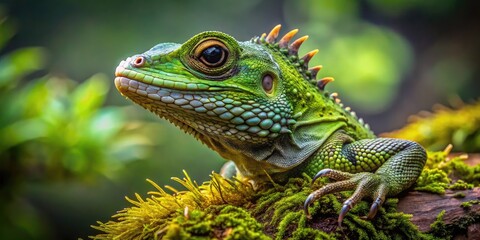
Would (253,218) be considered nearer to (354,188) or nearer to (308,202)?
(308,202)

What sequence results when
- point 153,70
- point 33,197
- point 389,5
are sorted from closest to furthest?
1. point 153,70
2. point 33,197
3. point 389,5

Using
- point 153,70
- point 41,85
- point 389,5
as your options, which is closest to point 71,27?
point 41,85

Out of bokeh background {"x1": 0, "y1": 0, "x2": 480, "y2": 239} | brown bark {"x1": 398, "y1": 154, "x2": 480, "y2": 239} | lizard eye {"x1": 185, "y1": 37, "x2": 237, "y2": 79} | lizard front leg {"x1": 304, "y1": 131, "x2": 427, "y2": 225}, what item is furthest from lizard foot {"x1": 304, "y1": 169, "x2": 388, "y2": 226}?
bokeh background {"x1": 0, "y1": 0, "x2": 480, "y2": 239}

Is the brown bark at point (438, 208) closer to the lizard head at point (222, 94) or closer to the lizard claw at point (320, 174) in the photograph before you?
the lizard claw at point (320, 174)

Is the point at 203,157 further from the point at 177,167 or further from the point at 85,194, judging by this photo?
the point at 85,194

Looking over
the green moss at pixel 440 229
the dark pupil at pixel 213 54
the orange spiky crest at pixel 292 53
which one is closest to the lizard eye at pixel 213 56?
the dark pupil at pixel 213 54
